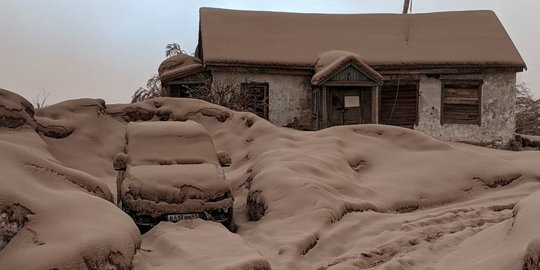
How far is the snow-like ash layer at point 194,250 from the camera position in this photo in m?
5.53

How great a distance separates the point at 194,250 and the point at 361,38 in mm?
19306

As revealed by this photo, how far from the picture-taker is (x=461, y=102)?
2225cm

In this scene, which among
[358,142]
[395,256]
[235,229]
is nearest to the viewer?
[395,256]

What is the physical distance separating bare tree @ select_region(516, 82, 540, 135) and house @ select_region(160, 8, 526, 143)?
8.45 meters

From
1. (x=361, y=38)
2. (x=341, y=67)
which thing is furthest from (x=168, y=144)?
(x=361, y=38)

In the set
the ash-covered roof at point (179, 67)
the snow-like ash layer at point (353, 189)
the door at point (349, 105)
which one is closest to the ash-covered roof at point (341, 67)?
the door at point (349, 105)

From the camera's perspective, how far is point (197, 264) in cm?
555

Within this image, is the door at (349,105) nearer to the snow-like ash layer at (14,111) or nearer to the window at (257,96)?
the window at (257,96)

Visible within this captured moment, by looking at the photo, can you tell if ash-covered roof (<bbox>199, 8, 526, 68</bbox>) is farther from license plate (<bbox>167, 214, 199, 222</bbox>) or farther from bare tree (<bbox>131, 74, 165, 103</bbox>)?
license plate (<bbox>167, 214, 199, 222</bbox>)

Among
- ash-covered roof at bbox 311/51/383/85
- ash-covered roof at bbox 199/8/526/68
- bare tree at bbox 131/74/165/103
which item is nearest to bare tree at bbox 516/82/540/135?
ash-covered roof at bbox 199/8/526/68

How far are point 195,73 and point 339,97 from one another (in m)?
5.74

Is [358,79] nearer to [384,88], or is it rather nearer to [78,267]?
[384,88]

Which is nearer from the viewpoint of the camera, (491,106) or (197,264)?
(197,264)

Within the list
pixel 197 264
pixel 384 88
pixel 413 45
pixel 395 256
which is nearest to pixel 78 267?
pixel 197 264
